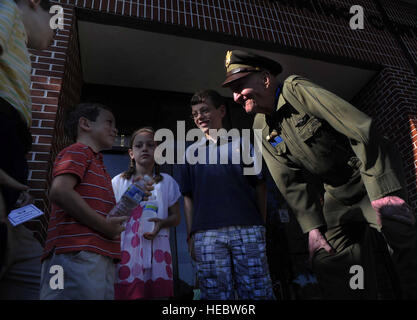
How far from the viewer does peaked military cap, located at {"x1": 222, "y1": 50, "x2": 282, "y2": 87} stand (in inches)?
90.0

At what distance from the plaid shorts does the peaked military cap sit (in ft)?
3.68

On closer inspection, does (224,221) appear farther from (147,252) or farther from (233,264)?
(147,252)

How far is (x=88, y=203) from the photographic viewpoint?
1654 mm

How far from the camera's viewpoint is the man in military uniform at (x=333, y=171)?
1.56 m

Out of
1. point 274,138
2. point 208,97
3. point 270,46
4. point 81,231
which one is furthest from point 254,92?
point 270,46

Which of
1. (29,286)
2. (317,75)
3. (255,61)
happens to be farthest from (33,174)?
(317,75)

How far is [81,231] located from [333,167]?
5.19 ft

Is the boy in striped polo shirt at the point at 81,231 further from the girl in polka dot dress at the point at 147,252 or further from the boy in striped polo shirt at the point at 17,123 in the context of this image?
the girl in polka dot dress at the point at 147,252

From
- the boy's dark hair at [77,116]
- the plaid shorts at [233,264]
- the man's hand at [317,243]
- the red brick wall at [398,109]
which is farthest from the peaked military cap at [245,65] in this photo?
the red brick wall at [398,109]

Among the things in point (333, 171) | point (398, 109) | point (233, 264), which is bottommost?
point (233, 264)

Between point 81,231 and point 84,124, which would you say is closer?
point 81,231

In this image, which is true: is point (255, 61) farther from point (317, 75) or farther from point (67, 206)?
point (317, 75)

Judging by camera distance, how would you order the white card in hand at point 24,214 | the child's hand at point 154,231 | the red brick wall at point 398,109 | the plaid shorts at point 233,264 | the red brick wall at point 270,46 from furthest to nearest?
the red brick wall at point 398,109
the red brick wall at point 270,46
the child's hand at point 154,231
the plaid shorts at point 233,264
the white card in hand at point 24,214

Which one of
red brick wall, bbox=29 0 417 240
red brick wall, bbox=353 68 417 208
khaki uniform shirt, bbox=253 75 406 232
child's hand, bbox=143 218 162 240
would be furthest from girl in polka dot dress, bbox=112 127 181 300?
red brick wall, bbox=353 68 417 208
